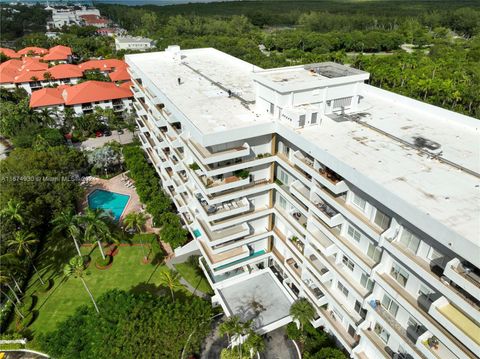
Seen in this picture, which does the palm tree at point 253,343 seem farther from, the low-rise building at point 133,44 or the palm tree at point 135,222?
the low-rise building at point 133,44

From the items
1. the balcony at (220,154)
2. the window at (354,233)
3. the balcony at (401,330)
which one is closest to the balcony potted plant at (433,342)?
the balcony at (401,330)

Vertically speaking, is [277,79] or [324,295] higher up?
[277,79]

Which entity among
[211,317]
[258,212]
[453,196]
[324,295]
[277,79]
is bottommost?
[211,317]

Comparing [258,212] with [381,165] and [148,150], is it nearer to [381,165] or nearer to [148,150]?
[381,165]

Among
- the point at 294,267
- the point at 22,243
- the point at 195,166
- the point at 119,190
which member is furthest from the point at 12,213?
the point at 294,267

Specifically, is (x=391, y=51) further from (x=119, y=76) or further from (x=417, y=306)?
(x=417, y=306)

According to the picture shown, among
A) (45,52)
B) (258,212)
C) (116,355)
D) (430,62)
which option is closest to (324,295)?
(258,212)
